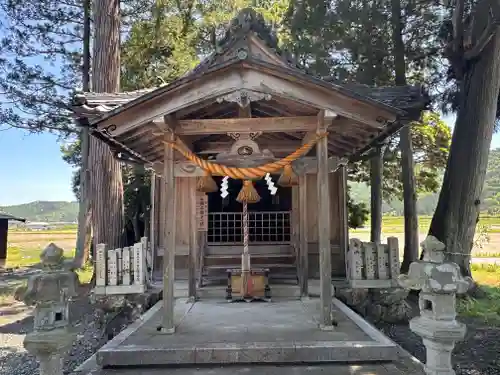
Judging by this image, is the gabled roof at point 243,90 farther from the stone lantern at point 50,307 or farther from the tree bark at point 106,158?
the tree bark at point 106,158

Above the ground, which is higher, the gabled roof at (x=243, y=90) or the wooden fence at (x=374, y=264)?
the gabled roof at (x=243, y=90)

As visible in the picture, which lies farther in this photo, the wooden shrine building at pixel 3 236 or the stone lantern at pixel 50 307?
the wooden shrine building at pixel 3 236

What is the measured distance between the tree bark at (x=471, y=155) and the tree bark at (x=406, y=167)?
217cm

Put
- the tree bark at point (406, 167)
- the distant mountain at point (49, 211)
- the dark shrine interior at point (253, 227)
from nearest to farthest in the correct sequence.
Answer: the dark shrine interior at point (253, 227), the tree bark at point (406, 167), the distant mountain at point (49, 211)

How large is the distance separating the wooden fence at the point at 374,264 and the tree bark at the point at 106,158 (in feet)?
21.5

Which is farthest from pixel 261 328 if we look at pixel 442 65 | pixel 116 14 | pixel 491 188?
pixel 491 188

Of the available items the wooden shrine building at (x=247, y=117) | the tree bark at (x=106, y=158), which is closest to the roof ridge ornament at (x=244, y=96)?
the wooden shrine building at (x=247, y=117)

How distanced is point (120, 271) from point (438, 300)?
5.51m

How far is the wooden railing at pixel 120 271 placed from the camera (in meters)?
7.01

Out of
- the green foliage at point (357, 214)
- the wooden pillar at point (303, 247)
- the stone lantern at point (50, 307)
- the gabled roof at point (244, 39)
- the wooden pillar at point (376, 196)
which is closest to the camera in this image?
the stone lantern at point (50, 307)

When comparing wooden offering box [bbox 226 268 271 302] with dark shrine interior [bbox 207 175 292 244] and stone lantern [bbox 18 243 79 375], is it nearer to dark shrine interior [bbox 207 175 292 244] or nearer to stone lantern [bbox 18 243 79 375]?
dark shrine interior [bbox 207 175 292 244]

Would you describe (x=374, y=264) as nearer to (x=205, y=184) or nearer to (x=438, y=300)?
(x=205, y=184)

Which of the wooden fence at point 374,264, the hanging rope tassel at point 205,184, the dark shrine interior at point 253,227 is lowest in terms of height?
the wooden fence at point 374,264

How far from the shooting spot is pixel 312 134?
6273mm
